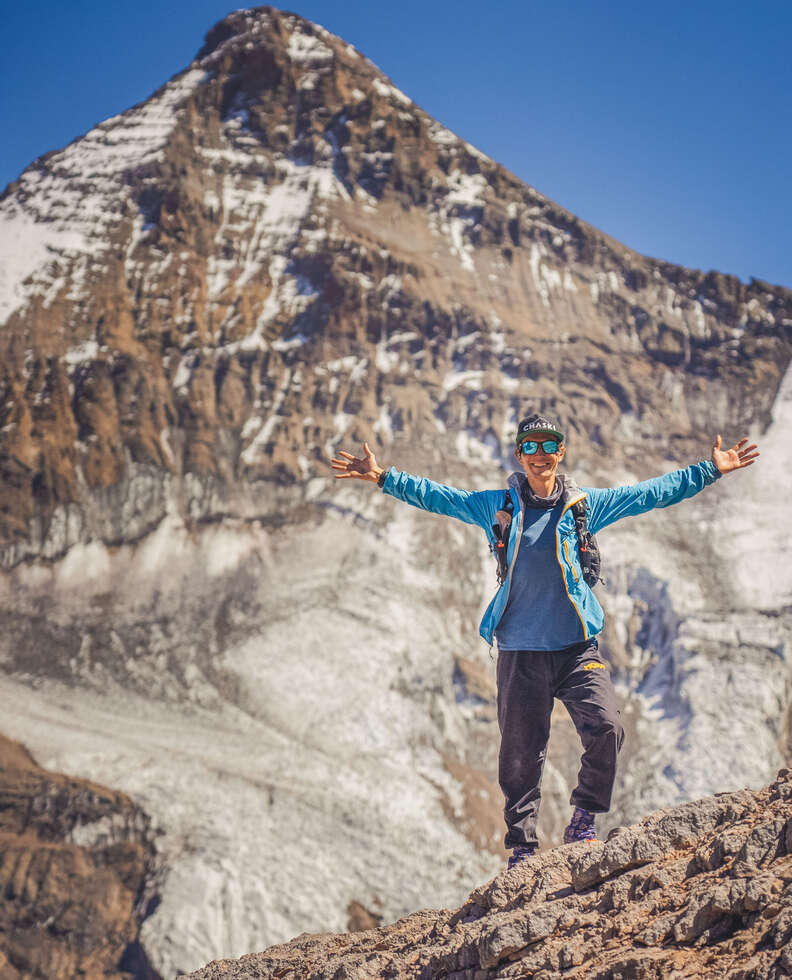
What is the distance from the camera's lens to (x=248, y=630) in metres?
29.7

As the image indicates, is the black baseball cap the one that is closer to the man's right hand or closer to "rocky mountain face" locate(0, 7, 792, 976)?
the man's right hand

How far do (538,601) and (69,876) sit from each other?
62.2 ft

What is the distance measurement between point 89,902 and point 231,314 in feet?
79.4

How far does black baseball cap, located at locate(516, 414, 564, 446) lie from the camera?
17.1ft

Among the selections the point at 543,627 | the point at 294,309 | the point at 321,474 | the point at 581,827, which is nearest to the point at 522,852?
the point at 581,827

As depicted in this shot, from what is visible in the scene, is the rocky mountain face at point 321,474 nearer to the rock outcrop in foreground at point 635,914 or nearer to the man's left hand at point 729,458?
the rock outcrop in foreground at point 635,914

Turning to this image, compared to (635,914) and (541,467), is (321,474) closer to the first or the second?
(541,467)

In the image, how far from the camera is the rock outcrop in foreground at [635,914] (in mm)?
3643

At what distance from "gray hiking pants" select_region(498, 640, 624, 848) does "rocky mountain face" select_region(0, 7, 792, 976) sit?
15849mm

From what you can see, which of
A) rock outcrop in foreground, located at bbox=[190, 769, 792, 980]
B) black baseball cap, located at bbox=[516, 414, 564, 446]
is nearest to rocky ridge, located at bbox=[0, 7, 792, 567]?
black baseball cap, located at bbox=[516, 414, 564, 446]

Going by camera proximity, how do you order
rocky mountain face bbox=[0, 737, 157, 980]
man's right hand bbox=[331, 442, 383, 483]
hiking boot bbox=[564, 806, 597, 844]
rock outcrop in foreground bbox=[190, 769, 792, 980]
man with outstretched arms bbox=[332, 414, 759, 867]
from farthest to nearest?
rocky mountain face bbox=[0, 737, 157, 980]
man's right hand bbox=[331, 442, 383, 483]
hiking boot bbox=[564, 806, 597, 844]
man with outstretched arms bbox=[332, 414, 759, 867]
rock outcrop in foreground bbox=[190, 769, 792, 980]

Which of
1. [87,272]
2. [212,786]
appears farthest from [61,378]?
[212,786]

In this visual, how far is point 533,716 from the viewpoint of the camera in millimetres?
5082

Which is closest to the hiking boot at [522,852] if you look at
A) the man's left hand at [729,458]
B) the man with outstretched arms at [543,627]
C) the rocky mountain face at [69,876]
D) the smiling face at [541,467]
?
the man with outstretched arms at [543,627]
